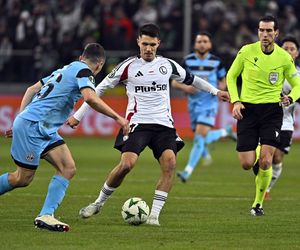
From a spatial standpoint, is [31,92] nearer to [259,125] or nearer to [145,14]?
[259,125]

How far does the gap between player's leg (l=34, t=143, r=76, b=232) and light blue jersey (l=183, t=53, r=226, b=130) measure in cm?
843

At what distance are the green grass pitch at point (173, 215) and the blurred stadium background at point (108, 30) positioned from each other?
27.2ft

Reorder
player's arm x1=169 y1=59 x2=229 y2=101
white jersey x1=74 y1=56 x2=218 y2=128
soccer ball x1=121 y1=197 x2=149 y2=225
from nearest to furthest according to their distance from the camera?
soccer ball x1=121 y1=197 x2=149 y2=225 < white jersey x1=74 y1=56 x2=218 y2=128 < player's arm x1=169 y1=59 x2=229 y2=101

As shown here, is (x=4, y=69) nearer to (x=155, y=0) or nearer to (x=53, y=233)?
(x=155, y=0)

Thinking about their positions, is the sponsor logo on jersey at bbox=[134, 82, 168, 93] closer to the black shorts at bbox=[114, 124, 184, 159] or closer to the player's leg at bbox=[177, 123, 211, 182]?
the black shorts at bbox=[114, 124, 184, 159]

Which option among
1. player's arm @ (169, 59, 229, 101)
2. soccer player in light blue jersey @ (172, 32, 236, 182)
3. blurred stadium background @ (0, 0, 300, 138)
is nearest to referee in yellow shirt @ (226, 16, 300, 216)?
player's arm @ (169, 59, 229, 101)

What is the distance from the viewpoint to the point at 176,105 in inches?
1104

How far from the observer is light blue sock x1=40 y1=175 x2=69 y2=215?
10.6m

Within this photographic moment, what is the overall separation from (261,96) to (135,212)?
8.76 ft

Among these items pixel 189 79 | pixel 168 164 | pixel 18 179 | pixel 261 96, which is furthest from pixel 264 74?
pixel 18 179

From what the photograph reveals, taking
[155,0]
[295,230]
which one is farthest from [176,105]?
[295,230]

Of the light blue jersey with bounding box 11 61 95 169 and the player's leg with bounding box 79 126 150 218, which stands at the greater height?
the light blue jersey with bounding box 11 61 95 169

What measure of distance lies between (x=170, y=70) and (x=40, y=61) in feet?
58.5

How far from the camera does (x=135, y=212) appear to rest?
36.9 feet
